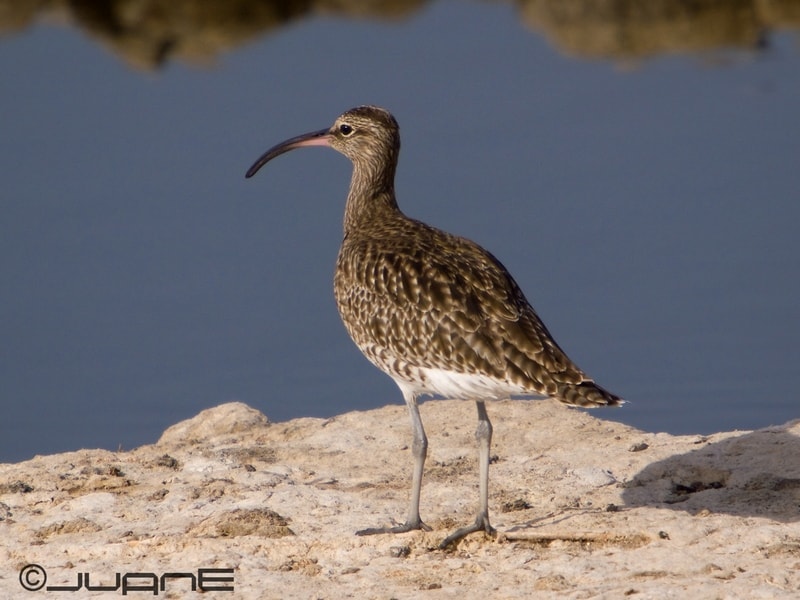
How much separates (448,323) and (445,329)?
46mm

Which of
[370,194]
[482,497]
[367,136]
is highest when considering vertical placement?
[367,136]

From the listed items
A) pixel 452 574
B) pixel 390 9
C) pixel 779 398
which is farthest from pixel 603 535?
pixel 390 9

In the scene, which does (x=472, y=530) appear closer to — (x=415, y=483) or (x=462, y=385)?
(x=415, y=483)

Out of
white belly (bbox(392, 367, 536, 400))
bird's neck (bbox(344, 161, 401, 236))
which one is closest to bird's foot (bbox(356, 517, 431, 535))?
white belly (bbox(392, 367, 536, 400))

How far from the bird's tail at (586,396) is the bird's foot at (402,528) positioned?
1.12m

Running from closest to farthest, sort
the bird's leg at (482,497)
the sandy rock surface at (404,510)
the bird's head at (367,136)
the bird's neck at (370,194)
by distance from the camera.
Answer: the sandy rock surface at (404,510) → the bird's leg at (482,497) → the bird's neck at (370,194) → the bird's head at (367,136)

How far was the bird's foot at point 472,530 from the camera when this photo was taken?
867 cm

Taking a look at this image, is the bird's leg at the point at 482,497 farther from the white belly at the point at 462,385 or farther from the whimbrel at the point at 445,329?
the white belly at the point at 462,385

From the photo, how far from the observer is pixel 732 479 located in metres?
9.50

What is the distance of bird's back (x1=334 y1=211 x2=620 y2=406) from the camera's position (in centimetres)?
873

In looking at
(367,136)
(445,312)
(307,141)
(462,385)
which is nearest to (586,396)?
(462,385)

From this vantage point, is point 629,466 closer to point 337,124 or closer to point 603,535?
point 603,535

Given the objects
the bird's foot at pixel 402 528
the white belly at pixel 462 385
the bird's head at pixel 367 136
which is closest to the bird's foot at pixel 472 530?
the bird's foot at pixel 402 528

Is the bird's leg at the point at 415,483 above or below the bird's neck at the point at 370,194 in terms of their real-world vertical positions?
below
